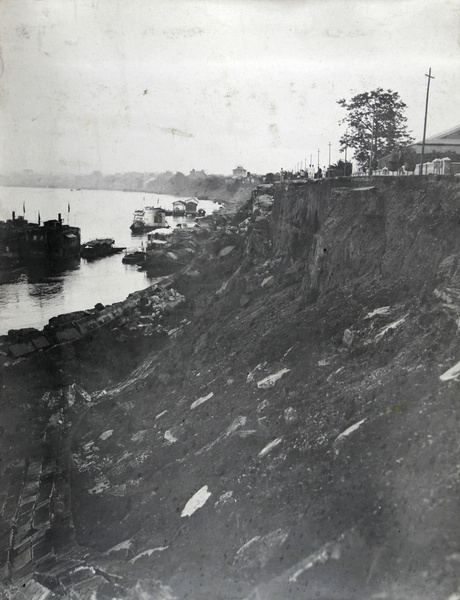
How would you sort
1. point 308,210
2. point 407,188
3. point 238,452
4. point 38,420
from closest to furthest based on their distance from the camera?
point 238,452 → point 407,188 → point 38,420 → point 308,210

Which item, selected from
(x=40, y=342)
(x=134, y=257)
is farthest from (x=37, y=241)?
(x=40, y=342)

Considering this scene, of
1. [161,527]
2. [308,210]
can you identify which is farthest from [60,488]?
[308,210]

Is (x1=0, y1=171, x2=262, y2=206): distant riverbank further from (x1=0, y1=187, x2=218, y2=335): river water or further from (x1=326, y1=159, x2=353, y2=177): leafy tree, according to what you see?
(x1=326, y1=159, x2=353, y2=177): leafy tree

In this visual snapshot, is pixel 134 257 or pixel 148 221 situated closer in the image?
pixel 134 257

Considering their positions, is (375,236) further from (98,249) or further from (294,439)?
(98,249)

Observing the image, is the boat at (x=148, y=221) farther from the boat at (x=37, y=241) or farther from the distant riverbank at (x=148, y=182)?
the boat at (x=37, y=241)

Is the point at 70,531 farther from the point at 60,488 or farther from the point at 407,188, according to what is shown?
the point at 407,188

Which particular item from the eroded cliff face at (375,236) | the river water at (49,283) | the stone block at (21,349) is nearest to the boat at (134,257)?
the river water at (49,283)
